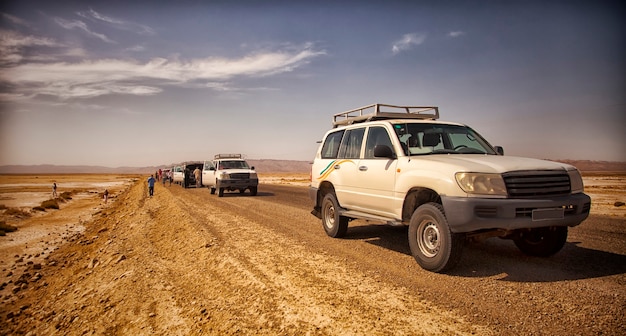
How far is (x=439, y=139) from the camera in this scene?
5957mm

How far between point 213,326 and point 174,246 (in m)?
5.02

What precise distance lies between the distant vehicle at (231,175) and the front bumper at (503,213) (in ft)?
54.8

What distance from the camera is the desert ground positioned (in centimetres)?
347

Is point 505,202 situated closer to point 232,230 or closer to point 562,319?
point 562,319

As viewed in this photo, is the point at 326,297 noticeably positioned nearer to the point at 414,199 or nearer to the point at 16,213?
the point at 414,199

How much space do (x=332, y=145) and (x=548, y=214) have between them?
431 cm

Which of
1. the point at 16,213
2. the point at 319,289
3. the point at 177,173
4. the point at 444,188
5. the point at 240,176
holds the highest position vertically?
the point at 444,188

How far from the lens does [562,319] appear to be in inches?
131

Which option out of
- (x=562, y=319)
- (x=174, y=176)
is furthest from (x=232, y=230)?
(x=174, y=176)

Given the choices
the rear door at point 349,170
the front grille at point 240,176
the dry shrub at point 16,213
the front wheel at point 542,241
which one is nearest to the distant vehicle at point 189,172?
the dry shrub at point 16,213

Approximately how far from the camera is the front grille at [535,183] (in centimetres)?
431

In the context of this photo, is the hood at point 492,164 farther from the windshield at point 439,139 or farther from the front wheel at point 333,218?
the front wheel at point 333,218

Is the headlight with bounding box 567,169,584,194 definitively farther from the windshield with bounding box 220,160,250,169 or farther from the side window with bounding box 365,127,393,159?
the windshield with bounding box 220,160,250,169

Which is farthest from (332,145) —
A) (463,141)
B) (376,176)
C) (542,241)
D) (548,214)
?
(548,214)
